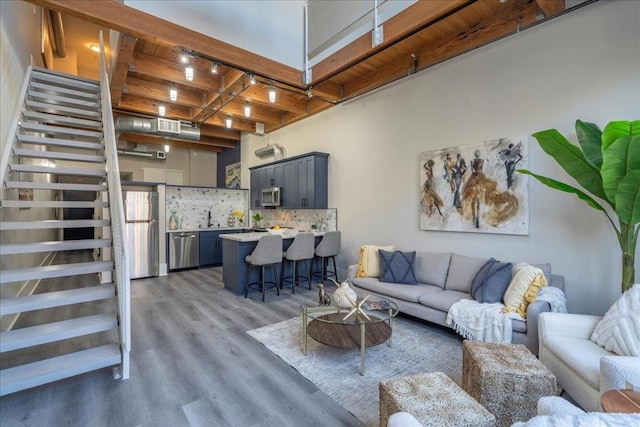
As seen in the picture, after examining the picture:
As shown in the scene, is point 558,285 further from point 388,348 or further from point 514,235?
point 388,348

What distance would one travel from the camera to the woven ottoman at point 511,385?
5.88ft

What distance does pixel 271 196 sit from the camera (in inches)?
276

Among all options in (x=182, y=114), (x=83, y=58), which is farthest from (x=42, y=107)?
(x=83, y=58)

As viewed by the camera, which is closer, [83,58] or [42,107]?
[42,107]

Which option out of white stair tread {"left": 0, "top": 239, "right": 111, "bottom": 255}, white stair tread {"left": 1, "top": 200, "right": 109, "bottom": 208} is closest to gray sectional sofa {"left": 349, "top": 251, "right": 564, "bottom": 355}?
white stair tread {"left": 0, "top": 239, "right": 111, "bottom": 255}

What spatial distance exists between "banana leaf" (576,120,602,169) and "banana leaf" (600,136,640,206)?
0.92 feet

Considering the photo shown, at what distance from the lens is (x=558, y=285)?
2.99 meters

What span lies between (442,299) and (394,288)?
63 cm

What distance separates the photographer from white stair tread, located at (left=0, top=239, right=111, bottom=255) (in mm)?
2621

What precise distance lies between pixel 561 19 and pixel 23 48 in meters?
6.94

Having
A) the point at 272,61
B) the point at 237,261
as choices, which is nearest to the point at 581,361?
the point at 237,261

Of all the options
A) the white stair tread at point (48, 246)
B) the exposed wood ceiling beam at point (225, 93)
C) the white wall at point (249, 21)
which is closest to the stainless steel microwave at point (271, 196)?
the exposed wood ceiling beam at point (225, 93)

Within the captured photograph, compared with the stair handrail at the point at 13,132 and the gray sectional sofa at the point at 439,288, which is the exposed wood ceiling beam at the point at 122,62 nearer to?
the stair handrail at the point at 13,132

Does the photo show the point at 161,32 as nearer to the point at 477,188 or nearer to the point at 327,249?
the point at 327,249
